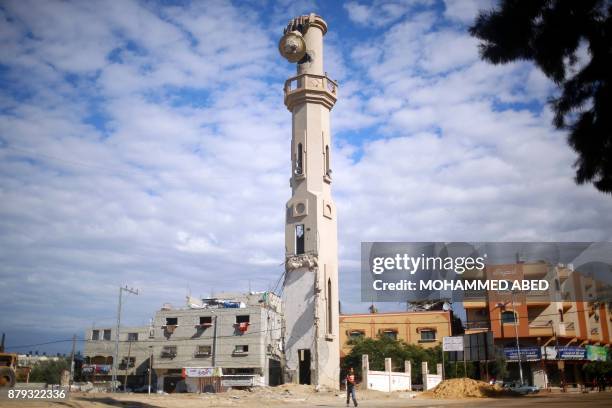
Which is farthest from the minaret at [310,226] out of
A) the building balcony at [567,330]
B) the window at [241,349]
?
the building balcony at [567,330]

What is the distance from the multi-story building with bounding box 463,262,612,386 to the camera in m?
53.0

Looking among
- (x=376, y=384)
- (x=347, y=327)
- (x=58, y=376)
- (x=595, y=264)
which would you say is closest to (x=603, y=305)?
(x=595, y=264)

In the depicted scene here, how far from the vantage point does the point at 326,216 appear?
33344 mm

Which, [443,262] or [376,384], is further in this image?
[443,262]

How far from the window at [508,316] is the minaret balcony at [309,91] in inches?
1279

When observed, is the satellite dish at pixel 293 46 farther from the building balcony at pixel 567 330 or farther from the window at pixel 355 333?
the building balcony at pixel 567 330

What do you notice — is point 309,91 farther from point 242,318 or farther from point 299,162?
point 242,318

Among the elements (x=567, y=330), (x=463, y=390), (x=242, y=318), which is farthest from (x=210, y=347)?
(x=567, y=330)

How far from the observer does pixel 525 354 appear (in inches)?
2068

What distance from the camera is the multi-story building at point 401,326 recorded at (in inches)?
2333

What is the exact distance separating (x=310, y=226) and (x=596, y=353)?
41.8 meters

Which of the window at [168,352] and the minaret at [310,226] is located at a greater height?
the minaret at [310,226]

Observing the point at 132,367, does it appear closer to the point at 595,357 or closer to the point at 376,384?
the point at 376,384

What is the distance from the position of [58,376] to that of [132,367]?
999cm
